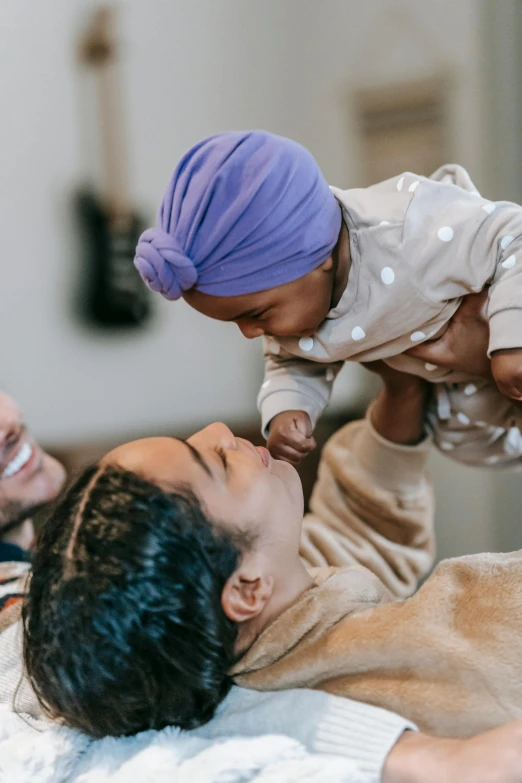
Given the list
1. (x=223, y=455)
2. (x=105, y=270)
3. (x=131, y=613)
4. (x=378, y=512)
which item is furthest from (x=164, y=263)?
(x=105, y=270)

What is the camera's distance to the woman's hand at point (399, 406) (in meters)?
0.89

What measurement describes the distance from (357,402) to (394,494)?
0.69 m

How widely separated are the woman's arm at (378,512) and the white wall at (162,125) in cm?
63

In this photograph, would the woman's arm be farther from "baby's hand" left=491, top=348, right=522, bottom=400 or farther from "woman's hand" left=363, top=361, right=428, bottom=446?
"baby's hand" left=491, top=348, right=522, bottom=400

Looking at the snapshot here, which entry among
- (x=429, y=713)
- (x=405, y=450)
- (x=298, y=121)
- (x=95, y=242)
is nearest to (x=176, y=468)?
(x=429, y=713)

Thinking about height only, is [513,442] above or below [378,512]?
above

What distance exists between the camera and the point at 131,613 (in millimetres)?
572

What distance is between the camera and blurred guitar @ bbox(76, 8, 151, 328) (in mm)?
1622

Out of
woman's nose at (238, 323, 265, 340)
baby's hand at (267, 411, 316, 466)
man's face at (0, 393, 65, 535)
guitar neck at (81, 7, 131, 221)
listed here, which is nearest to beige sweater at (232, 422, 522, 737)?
baby's hand at (267, 411, 316, 466)

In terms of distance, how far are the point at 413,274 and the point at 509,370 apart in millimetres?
124

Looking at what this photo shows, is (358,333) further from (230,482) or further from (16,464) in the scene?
(16,464)

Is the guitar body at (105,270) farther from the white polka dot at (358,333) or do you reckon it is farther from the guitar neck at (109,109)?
the white polka dot at (358,333)

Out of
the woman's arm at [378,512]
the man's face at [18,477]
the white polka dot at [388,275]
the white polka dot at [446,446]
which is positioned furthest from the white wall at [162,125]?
the white polka dot at [388,275]

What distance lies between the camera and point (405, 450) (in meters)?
1.00
